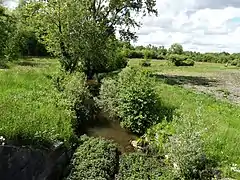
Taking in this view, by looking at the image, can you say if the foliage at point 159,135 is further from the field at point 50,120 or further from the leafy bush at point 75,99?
the leafy bush at point 75,99

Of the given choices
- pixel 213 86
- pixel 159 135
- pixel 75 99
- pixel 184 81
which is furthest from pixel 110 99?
pixel 184 81

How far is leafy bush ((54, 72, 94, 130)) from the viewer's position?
20656 mm

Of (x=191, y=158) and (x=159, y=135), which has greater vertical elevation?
(x=191, y=158)

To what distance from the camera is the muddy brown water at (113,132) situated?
19.3m

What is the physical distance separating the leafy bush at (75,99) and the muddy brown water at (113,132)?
0.77 meters

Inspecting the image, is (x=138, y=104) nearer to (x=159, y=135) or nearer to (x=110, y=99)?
(x=159, y=135)

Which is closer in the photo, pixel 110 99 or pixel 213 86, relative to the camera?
pixel 110 99

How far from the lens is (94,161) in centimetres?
1481

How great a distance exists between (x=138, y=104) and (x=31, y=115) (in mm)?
7166

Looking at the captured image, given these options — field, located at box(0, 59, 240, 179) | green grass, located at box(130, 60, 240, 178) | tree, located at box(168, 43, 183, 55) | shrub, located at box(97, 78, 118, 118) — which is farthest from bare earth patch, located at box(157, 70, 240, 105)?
tree, located at box(168, 43, 183, 55)

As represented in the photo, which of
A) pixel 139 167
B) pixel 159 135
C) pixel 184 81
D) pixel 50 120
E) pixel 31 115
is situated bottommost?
pixel 139 167

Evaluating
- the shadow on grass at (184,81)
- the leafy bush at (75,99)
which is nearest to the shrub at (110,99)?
the leafy bush at (75,99)

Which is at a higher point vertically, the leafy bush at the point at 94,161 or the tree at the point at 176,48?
the tree at the point at 176,48

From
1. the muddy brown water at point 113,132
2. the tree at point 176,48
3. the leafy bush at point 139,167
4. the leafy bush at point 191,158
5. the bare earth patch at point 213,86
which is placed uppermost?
the tree at point 176,48
